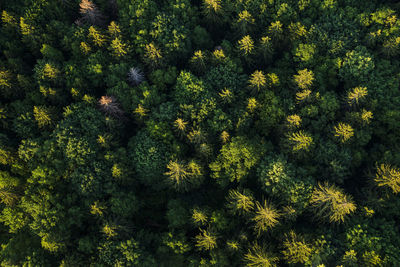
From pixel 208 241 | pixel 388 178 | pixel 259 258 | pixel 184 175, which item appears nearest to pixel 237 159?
pixel 184 175

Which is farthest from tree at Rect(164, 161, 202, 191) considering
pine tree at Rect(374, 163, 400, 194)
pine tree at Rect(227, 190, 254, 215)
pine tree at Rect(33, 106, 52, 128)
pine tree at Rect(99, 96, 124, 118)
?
pine tree at Rect(374, 163, 400, 194)

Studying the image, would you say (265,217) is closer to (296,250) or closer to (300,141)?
(296,250)

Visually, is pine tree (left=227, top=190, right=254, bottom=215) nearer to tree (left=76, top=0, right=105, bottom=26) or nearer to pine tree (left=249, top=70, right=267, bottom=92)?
pine tree (left=249, top=70, right=267, bottom=92)

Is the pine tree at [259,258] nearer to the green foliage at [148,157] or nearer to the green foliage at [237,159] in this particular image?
the green foliage at [237,159]

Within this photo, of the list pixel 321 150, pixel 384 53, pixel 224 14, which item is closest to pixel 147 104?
pixel 224 14

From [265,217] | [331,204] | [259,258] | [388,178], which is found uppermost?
[388,178]

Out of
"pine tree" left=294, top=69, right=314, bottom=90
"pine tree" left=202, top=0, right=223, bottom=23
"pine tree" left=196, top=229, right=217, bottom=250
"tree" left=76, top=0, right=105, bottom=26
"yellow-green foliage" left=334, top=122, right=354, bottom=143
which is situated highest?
"pine tree" left=202, top=0, right=223, bottom=23

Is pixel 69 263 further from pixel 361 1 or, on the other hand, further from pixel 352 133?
pixel 361 1

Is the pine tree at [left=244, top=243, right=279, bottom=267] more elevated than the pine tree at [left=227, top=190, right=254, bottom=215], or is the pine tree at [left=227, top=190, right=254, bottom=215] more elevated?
the pine tree at [left=227, top=190, right=254, bottom=215]
